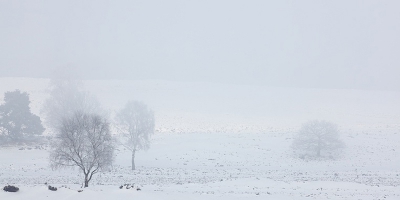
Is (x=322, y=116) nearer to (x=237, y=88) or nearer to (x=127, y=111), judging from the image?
(x=237, y=88)

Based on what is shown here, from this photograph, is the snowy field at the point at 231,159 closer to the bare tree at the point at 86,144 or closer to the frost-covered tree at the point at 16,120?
the bare tree at the point at 86,144

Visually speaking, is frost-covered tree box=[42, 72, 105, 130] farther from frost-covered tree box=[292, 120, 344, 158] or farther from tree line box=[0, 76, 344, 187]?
frost-covered tree box=[292, 120, 344, 158]

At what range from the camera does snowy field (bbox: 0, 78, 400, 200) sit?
23406 millimetres

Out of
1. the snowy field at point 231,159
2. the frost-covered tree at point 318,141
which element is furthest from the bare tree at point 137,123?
the frost-covered tree at point 318,141

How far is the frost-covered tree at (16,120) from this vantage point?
4341 cm

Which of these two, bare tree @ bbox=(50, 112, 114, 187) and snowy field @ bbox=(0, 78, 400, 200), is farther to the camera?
Answer: bare tree @ bbox=(50, 112, 114, 187)

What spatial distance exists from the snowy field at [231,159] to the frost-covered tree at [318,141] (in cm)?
176

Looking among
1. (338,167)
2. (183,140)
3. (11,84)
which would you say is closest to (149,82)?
(11,84)

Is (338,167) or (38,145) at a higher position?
(38,145)

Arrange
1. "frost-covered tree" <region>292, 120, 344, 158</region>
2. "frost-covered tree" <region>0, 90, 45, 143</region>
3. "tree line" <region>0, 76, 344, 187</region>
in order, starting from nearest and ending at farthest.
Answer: "tree line" <region>0, 76, 344, 187</region> → "frost-covered tree" <region>0, 90, 45, 143</region> → "frost-covered tree" <region>292, 120, 344, 158</region>

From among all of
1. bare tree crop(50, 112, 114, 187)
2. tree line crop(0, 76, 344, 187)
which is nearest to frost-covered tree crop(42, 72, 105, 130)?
tree line crop(0, 76, 344, 187)

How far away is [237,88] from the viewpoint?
4916 inches

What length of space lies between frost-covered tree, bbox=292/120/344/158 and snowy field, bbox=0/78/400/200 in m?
1.76

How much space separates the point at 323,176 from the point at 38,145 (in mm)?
35465
